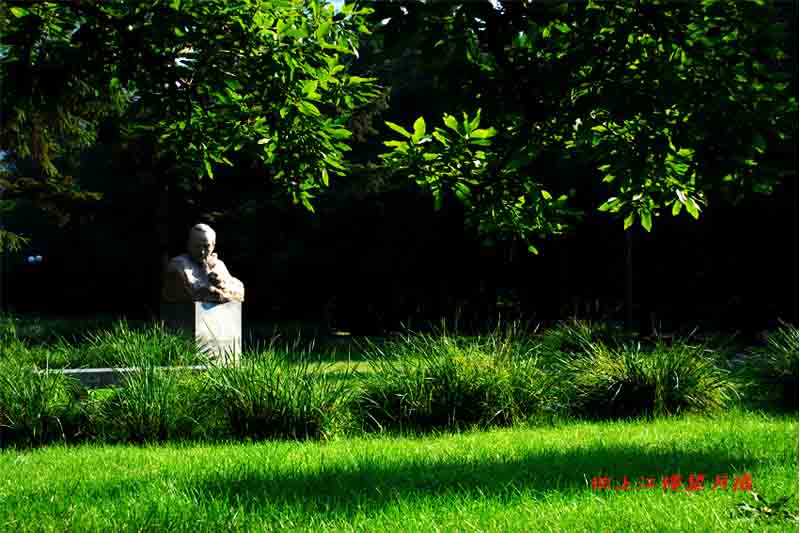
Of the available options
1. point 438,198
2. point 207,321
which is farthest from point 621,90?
point 207,321

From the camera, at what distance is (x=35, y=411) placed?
274 inches

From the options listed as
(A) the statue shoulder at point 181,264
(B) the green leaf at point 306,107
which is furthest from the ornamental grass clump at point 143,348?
(B) the green leaf at point 306,107

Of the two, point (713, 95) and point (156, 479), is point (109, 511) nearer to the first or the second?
point (156, 479)

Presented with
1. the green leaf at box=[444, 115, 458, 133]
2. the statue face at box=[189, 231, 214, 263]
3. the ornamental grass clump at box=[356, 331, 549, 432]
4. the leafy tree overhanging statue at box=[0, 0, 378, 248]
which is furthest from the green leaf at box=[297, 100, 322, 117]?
the statue face at box=[189, 231, 214, 263]

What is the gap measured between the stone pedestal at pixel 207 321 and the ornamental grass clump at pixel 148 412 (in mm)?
4607

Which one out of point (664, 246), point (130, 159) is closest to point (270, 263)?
point (130, 159)

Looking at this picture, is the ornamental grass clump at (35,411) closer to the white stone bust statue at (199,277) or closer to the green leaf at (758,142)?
the white stone bust statue at (199,277)

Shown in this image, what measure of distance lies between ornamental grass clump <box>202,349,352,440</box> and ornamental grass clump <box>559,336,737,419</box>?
7.98 feet

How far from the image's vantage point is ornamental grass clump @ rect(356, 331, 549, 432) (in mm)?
7215

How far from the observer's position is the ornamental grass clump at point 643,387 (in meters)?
7.91

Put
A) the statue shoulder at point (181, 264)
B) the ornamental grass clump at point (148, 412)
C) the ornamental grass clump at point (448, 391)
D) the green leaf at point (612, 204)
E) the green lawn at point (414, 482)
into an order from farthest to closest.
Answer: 1. the statue shoulder at point (181, 264)
2. the ornamental grass clump at point (448, 391)
3. the ornamental grass clump at point (148, 412)
4. the green leaf at point (612, 204)
5. the green lawn at point (414, 482)

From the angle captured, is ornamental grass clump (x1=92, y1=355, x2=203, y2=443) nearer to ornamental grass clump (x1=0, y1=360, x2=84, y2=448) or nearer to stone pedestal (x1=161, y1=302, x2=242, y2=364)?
ornamental grass clump (x1=0, y1=360, x2=84, y2=448)

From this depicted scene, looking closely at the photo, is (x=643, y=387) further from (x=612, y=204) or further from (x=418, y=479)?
(x=418, y=479)

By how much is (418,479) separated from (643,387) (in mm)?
3815
